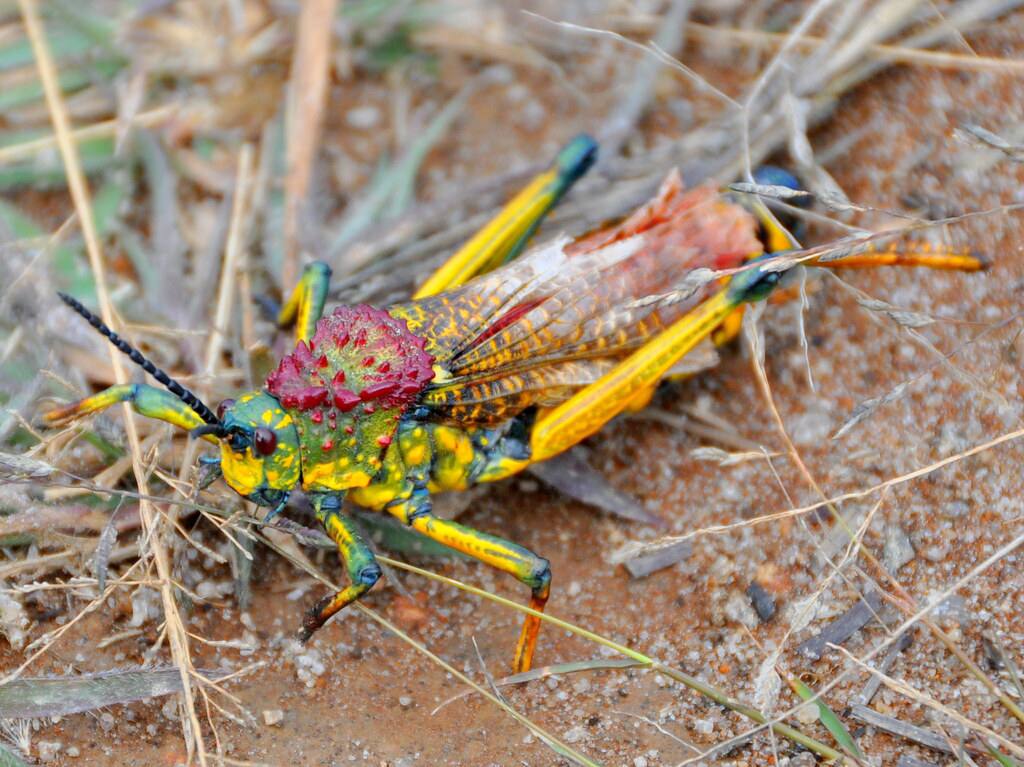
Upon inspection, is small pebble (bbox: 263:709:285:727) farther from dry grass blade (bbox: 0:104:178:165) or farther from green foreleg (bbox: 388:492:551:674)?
dry grass blade (bbox: 0:104:178:165)

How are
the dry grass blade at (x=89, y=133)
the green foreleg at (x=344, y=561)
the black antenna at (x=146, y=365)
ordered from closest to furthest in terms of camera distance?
the black antenna at (x=146, y=365) < the green foreleg at (x=344, y=561) < the dry grass blade at (x=89, y=133)

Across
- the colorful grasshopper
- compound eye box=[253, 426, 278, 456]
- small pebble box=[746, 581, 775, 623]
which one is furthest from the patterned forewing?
small pebble box=[746, 581, 775, 623]

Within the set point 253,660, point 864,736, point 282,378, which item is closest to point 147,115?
point 282,378

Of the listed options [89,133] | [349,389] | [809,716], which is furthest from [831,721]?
[89,133]

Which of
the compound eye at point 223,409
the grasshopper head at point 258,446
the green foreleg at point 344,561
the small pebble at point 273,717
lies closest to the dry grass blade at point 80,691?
the small pebble at point 273,717

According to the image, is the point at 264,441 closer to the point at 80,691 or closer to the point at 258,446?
the point at 258,446

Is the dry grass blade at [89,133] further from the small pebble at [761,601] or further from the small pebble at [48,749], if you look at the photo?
the small pebble at [761,601]
